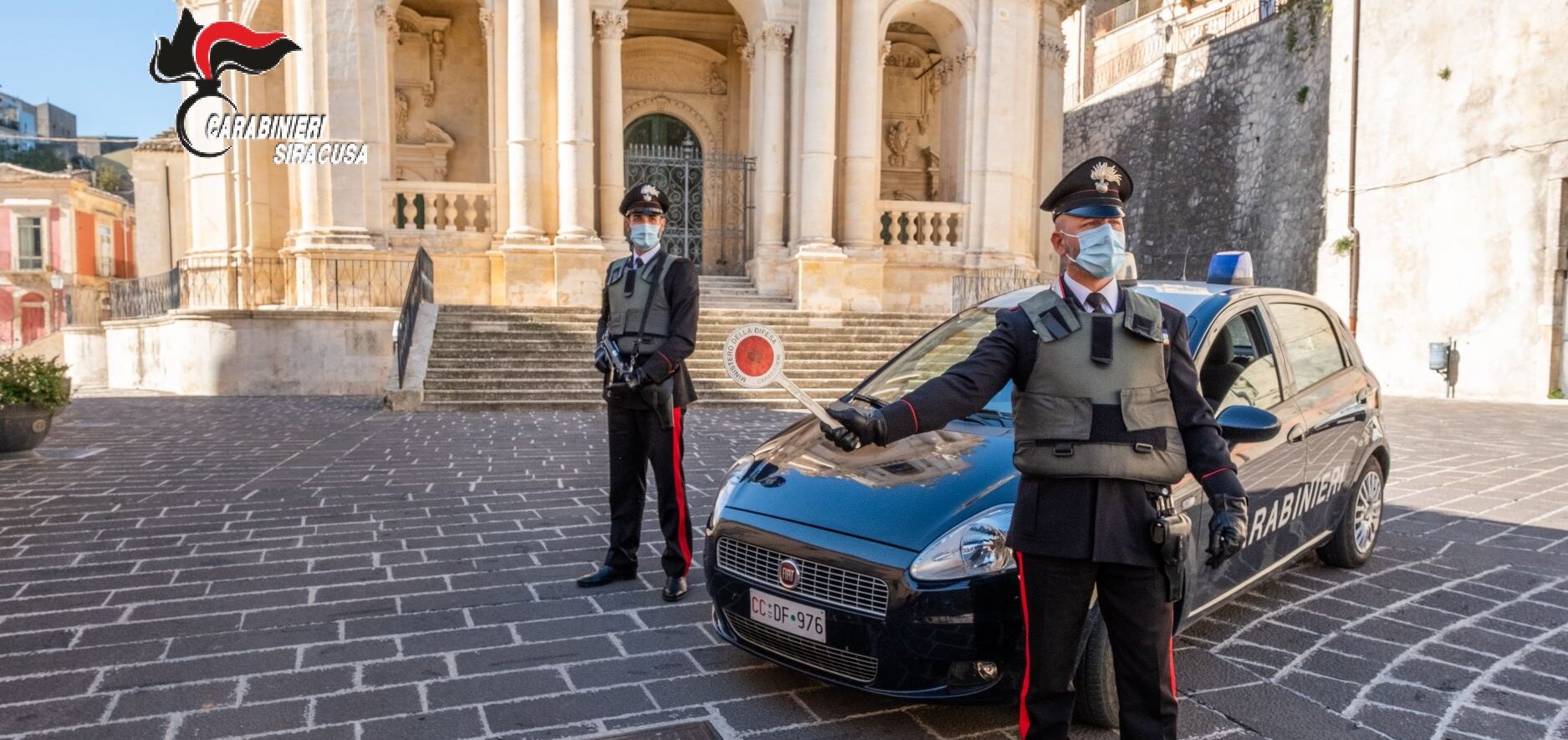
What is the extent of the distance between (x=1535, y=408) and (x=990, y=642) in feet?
51.3

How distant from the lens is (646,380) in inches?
186

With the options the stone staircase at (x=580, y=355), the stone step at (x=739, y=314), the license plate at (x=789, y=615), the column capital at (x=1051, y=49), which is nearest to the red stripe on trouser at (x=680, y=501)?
the license plate at (x=789, y=615)

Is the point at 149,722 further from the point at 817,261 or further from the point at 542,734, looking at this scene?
the point at 817,261

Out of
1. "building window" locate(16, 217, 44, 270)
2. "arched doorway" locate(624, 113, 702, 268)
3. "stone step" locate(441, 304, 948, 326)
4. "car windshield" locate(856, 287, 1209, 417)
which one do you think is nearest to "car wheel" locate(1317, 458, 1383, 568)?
"car windshield" locate(856, 287, 1209, 417)

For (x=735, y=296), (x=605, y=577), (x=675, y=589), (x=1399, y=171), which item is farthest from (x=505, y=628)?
(x=1399, y=171)

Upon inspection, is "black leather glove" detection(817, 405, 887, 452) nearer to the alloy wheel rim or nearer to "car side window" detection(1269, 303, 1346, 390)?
"car side window" detection(1269, 303, 1346, 390)

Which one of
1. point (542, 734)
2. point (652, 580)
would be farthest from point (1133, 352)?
point (652, 580)

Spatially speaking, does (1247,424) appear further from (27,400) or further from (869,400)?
(27,400)

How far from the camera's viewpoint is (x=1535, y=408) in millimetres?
14461

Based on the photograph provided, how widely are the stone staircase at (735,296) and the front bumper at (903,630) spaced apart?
1370 centimetres

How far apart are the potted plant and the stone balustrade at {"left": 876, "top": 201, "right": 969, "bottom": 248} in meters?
13.6

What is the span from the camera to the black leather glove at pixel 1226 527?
269 cm

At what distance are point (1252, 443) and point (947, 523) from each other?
156cm

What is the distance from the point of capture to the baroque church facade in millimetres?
16562
